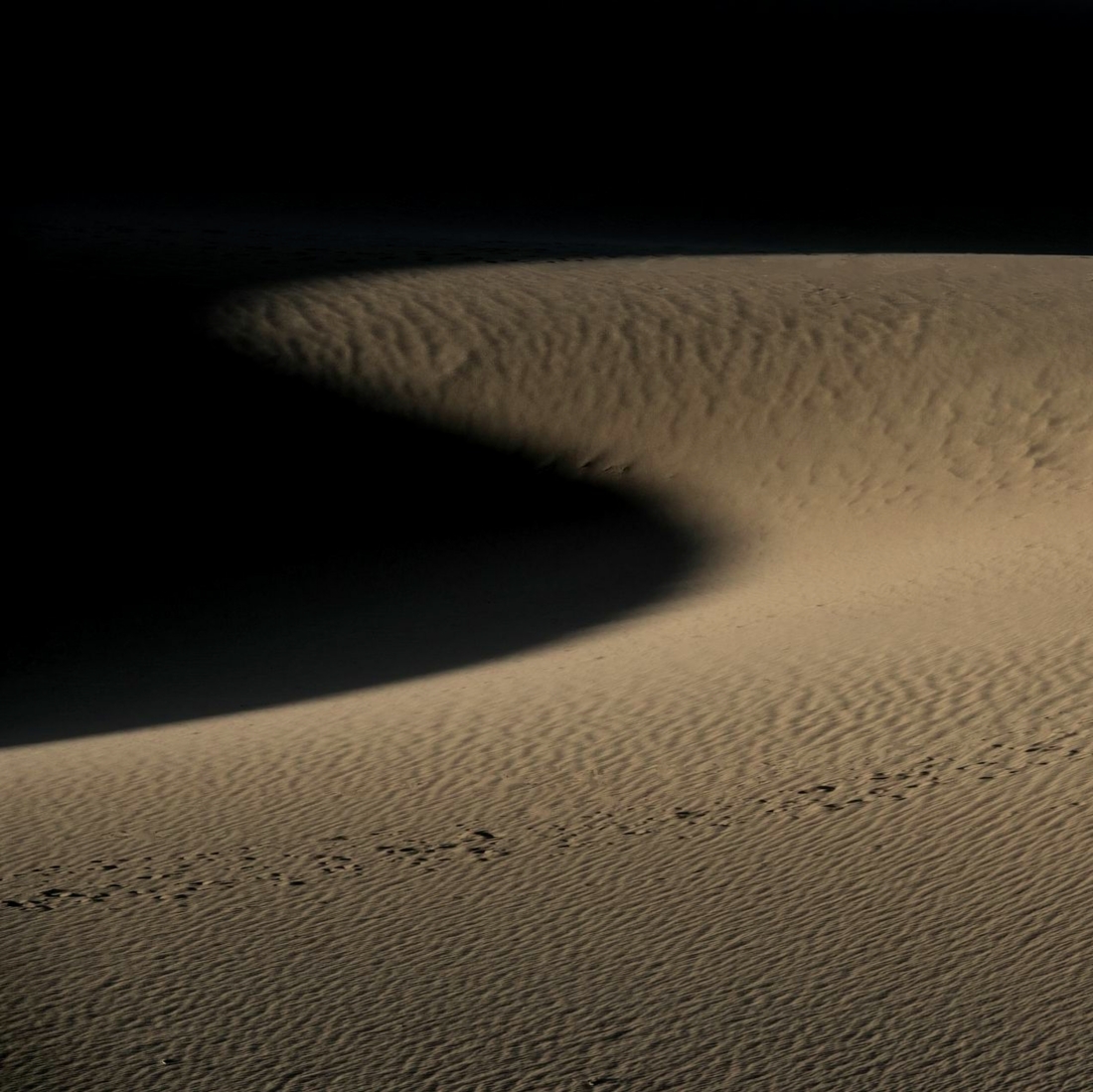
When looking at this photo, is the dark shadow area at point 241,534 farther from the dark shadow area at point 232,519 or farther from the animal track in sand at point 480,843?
the animal track in sand at point 480,843

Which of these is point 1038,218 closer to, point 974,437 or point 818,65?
point 818,65

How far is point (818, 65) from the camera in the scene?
1709cm

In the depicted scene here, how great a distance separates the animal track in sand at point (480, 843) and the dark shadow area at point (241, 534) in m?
1.74

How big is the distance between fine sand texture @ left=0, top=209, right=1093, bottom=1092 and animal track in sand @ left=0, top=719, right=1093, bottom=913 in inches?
0.5

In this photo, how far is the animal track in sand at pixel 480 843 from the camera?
9.34ft

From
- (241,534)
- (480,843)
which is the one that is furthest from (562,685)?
(241,534)

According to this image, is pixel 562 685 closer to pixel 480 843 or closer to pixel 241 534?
pixel 480 843

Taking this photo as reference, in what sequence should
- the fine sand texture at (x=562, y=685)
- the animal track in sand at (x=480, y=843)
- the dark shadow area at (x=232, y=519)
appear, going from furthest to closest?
1. the dark shadow area at (x=232, y=519)
2. the animal track in sand at (x=480, y=843)
3. the fine sand texture at (x=562, y=685)

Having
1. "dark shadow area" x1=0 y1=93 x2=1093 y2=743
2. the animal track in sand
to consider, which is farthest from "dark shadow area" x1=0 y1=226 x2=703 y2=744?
the animal track in sand

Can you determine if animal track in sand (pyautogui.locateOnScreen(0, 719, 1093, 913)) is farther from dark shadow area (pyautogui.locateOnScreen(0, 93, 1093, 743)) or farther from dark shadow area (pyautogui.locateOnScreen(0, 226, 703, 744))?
dark shadow area (pyautogui.locateOnScreen(0, 226, 703, 744))

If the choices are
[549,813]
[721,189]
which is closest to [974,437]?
[549,813]

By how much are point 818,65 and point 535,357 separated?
11.4 metres

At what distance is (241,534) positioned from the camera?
253 inches

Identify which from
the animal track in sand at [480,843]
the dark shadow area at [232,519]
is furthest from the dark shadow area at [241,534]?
the animal track in sand at [480,843]
